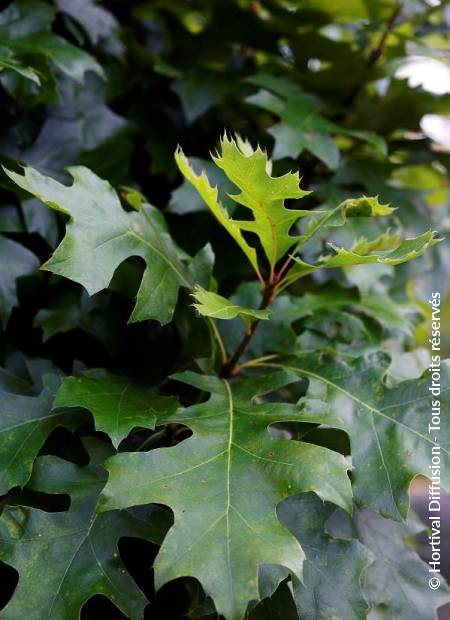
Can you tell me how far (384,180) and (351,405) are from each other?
694mm

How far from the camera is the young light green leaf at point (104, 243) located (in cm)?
91

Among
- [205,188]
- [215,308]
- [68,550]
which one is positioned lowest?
[68,550]

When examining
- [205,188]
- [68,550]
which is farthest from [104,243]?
[68,550]

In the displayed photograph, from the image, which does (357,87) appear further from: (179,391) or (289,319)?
(179,391)

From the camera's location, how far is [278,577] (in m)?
0.86

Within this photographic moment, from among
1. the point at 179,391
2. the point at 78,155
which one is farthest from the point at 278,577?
the point at 78,155

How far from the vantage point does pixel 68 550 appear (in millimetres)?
895

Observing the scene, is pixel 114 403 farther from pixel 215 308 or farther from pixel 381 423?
pixel 381 423

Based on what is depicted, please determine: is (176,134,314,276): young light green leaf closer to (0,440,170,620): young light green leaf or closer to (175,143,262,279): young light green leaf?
(175,143,262,279): young light green leaf

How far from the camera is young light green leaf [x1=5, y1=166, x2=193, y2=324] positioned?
0.91m

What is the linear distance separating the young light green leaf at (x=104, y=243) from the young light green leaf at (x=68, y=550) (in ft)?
0.85

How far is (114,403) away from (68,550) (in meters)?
0.20

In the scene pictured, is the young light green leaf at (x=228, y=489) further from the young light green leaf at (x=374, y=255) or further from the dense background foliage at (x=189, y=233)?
the young light green leaf at (x=374, y=255)

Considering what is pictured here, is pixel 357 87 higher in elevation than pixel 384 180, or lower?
higher
